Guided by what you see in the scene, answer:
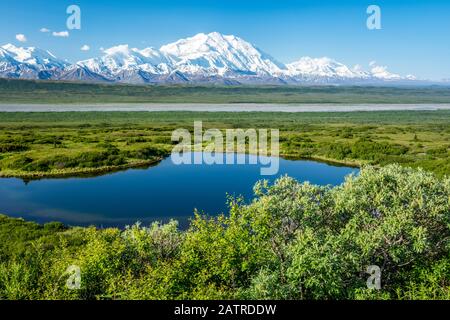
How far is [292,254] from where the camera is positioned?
2536cm

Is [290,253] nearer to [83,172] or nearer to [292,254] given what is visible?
[292,254]

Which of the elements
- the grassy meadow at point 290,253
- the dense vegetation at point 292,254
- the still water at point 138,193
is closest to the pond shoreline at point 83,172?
the still water at point 138,193

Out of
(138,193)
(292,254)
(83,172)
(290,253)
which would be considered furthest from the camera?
(83,172)

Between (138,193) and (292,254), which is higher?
(292,254)

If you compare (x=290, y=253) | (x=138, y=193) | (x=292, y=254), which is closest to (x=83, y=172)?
(x=138, y=193)

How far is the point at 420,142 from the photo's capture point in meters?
122

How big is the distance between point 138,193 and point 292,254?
1849 inches

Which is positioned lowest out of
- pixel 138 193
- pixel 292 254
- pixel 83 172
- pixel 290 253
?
pixel 138 193

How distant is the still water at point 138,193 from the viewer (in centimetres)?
5684

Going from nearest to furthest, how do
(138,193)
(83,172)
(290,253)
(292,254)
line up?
1. (290,253)
2. (292,254)
3. (138,193)
4. (83,172)

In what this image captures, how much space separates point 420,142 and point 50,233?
108 meters

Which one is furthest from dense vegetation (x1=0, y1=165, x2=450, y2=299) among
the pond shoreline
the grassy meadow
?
the pond shoreline

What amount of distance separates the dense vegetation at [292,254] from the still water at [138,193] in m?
19.9
